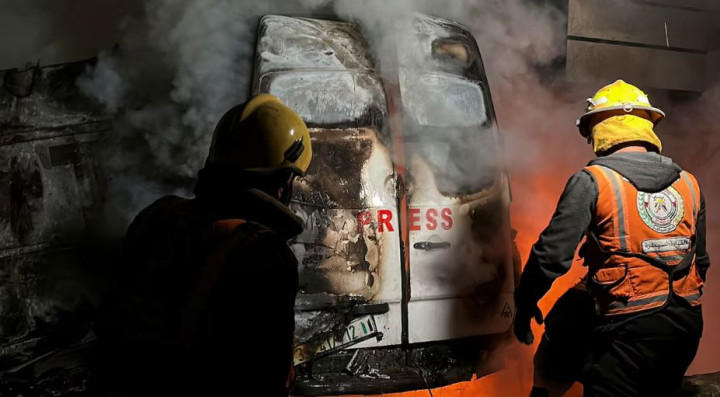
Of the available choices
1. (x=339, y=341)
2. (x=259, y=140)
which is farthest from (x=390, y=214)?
(x=259, y=140)

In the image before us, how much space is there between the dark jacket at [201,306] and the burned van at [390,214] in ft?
5.54

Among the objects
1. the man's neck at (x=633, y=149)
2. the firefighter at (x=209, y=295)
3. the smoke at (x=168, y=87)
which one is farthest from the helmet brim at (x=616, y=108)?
the smoke at (x=168, y=87)

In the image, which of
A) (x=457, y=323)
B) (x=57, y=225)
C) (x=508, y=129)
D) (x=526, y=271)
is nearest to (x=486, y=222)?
(x=457, y=323)

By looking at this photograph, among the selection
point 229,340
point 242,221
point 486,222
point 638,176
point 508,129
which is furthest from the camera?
point 508,129

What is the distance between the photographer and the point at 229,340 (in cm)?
133

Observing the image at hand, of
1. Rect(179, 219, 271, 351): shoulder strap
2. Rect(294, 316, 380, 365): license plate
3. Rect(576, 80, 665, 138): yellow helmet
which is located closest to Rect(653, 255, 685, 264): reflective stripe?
Rect(576, 80, 665, 138): yellow helmet

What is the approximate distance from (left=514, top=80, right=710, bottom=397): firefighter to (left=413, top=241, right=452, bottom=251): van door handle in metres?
0.86

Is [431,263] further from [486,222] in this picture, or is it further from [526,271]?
[526,271]

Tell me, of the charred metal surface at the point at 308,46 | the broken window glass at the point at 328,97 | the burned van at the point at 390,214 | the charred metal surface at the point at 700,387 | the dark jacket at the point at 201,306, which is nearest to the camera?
the dark jacket at the point at 201,306

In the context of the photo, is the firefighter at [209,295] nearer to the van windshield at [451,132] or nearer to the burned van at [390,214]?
the burned van at [390,214]

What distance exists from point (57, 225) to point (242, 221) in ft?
8.79

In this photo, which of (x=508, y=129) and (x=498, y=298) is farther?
(x=508, y=129)

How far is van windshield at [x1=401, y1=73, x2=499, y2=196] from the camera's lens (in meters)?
3.44

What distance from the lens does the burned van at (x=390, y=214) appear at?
3203 millimetres
